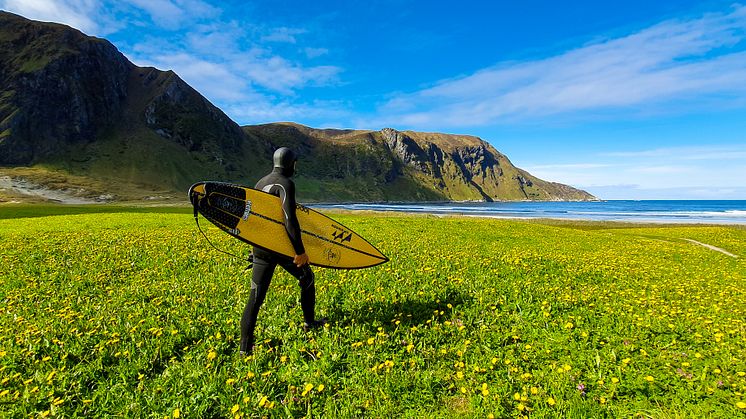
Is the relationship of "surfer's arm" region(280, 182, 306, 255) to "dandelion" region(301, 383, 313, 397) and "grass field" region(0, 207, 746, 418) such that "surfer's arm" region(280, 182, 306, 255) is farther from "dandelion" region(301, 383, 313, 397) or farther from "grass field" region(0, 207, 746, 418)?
"dandelion" region(301, 383, 313, 397)

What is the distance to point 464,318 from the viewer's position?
834 centimetres

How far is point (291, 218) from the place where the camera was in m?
6.64

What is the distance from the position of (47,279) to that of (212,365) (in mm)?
9677

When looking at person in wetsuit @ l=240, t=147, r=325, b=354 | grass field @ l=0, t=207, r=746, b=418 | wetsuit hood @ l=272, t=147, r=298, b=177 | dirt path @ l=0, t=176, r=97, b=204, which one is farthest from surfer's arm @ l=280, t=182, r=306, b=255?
dirt path @ l=0, t=176, r=97, b=204

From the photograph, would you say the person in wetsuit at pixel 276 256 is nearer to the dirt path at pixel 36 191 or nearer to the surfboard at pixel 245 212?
the surfboard at pixel 245 212

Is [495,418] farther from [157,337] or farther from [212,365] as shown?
[157,337]

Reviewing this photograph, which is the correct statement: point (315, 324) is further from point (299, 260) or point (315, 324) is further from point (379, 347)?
point (299, 260)

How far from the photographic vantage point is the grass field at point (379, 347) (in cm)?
531

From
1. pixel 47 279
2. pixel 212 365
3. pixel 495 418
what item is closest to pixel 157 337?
pixel 212 365

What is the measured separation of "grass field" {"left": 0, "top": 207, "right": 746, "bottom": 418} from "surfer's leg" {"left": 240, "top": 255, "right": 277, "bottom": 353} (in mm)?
311

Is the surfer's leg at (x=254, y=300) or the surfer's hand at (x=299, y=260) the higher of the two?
the surfer's hand at (x=299, y=260)

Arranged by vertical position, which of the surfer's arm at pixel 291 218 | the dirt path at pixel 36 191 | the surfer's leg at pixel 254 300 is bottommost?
the dirt path at pixel 36 191

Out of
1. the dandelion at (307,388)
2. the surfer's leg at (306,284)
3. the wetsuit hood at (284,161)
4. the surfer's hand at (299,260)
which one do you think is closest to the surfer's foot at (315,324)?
the surfer's leg at (306,284)

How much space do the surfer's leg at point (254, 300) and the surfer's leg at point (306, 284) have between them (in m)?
0.35
